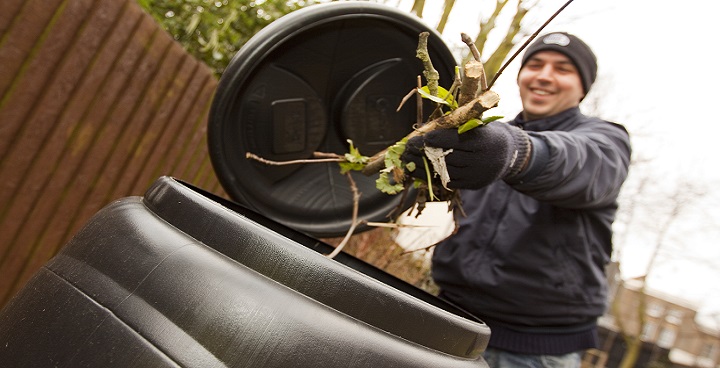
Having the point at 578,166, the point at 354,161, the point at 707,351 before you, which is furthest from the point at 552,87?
the point at 707,351

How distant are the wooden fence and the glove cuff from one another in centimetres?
197

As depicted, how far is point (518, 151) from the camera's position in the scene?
1.40m

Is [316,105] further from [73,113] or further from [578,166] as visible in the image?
→ [73,113]

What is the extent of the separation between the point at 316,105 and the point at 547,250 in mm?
974

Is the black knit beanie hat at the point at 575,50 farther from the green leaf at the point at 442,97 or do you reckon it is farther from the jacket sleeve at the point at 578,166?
the green leaf at the point at 442,97

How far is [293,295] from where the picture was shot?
2.99 ft

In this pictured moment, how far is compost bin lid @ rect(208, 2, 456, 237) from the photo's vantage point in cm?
174

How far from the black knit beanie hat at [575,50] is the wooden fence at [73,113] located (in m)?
1.90

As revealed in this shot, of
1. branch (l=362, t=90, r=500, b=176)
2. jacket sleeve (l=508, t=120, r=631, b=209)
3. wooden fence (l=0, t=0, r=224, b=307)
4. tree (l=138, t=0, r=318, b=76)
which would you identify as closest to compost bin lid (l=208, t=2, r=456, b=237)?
jacket sleeve (l=508, t=120, r=631, b=209)

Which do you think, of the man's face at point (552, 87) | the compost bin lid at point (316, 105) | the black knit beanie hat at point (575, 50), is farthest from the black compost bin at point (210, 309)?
the black knit beanie hat at point (575, 50)

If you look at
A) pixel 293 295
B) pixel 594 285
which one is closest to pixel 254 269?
pixel 293 295

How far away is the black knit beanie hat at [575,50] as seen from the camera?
2393 mm

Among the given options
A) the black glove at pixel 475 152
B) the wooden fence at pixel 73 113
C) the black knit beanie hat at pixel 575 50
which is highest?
the black knit beanie hat at pixel 575 50

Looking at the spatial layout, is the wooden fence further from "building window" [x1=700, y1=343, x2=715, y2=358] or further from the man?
"building window" [x1=700, y1=343, x2=715, y2=358]
